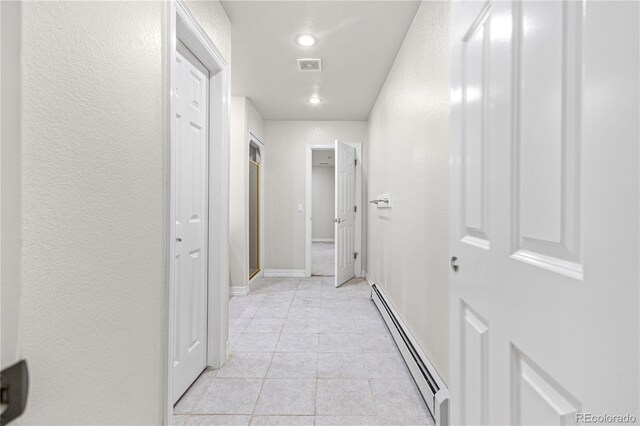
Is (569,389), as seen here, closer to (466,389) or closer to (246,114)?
(466,389)

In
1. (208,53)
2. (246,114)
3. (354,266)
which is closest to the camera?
(208,53)

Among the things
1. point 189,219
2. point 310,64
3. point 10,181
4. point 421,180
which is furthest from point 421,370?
point 310,64

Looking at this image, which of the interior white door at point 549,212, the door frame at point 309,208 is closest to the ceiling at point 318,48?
the door frame at point 309,208

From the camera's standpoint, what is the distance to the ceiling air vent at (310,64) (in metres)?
2.88

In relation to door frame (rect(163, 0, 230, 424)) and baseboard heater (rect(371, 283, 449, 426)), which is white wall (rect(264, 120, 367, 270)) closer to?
baseboard heater (rect(371, 283, 449, 426))

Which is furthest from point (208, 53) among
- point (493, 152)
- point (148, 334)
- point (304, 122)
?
point (304, 122)

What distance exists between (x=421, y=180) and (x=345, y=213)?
7.84 feet

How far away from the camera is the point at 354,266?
15.8ft

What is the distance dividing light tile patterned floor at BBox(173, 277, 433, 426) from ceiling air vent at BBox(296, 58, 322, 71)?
2.45 m

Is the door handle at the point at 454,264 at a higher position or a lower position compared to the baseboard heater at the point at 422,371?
higher

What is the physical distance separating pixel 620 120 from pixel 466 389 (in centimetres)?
83

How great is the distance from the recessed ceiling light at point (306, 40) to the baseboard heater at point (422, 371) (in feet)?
7.85

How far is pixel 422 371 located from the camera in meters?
1.75

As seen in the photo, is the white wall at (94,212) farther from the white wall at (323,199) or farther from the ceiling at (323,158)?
the white wall at (323,199)
